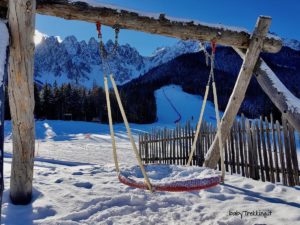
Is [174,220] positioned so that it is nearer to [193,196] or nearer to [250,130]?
[193,196]

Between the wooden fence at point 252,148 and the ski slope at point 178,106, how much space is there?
40.6 meters

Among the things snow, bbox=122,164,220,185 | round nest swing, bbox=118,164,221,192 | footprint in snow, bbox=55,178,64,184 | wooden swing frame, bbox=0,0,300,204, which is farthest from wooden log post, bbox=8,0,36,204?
snow, bbox=122,164,220,185

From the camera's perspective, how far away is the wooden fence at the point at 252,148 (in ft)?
21.0

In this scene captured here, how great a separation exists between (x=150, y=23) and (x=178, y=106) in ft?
209

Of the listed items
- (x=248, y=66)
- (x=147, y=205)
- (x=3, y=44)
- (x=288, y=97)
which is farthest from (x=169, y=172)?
(x=3, y=44)

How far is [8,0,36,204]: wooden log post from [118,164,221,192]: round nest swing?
1.32m

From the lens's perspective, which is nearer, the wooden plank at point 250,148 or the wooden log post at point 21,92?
the wooden log post at point 21,92

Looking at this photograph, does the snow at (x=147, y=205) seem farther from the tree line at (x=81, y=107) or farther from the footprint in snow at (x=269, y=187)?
the tree line at (x=81, y=107)

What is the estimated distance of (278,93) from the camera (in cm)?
434

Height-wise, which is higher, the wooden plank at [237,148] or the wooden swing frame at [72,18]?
the wooden swing frame at [72,18]

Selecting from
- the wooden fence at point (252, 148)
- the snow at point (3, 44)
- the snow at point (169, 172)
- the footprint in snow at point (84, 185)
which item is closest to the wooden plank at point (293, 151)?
the wooden fence at point (252, 148)

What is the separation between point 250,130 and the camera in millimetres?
7230

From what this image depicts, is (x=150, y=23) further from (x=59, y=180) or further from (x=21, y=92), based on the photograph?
(x=59, y=180)

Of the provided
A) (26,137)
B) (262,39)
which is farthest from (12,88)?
(262,39)
